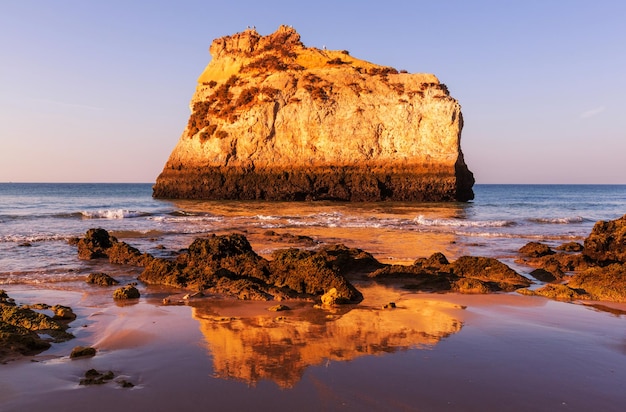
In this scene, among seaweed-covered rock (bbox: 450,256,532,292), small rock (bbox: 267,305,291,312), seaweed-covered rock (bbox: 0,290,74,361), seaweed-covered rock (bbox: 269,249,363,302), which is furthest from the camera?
seaweed-covered rock (bbox: 450,256,532,292)

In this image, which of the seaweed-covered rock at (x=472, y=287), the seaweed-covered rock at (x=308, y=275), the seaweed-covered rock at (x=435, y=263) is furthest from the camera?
the seaweed-covered rock at (x=435, y=263)

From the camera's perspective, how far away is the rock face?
1606 inches

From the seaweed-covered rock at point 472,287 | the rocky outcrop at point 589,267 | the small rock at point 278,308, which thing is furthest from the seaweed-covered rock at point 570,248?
the small rock at point 278,308

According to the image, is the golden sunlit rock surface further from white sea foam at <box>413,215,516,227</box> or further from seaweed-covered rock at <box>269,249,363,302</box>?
white sea foam at <box>413,215,516,227</box>

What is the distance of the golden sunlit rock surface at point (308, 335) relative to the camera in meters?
4.40

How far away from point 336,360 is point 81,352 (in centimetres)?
250

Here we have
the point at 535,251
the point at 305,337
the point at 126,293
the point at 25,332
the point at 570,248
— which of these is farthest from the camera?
the point at 570,248

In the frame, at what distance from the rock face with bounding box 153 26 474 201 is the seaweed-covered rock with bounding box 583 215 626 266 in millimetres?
27456

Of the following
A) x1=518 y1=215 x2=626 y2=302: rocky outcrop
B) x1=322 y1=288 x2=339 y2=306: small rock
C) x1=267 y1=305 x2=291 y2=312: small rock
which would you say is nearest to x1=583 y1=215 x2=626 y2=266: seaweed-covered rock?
x1=518 y1=215 x2=626 y2=302: rocky outcrop

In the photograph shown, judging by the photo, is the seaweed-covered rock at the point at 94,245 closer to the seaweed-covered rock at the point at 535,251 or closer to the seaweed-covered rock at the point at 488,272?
the seaweed-covered rock at the point at 488,272

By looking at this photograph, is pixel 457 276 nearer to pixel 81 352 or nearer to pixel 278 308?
pixel 278 308

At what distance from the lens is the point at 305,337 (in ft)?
17.5

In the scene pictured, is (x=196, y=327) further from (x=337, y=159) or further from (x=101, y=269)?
(x=337, y=159)

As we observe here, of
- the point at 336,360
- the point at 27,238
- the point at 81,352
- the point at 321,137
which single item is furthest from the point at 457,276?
the point at 321,137
